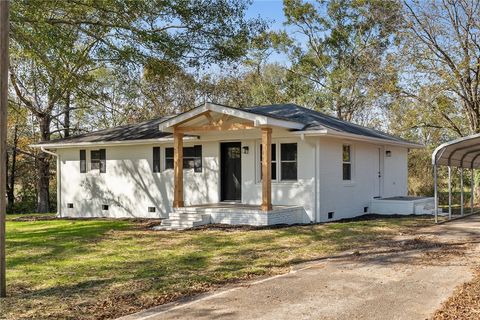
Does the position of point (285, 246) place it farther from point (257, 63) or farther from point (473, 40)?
point (257, 63)

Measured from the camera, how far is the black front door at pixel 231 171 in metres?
15.9

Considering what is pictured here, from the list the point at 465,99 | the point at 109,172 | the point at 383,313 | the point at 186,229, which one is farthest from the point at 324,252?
the point at 465,99

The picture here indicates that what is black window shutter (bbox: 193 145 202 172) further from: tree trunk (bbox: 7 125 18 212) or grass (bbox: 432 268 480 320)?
tree trunk (bbox: 7 125 18 212)

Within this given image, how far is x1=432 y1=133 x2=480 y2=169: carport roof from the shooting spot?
12.0 meters

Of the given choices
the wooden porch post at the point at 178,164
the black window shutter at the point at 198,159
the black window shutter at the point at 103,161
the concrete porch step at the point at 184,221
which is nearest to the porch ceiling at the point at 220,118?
the wooden porch post at the point at 178,164

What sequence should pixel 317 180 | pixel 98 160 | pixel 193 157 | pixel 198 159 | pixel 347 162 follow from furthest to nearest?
pixel 98 160, pixel 193 157, pixel 198 159, pixel 347 162, pixel 317 180

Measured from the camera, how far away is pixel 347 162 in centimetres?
1577

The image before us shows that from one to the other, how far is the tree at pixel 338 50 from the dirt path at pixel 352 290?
22.1 m

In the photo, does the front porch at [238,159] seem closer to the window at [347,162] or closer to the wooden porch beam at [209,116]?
the wooden porch beam at [209,116]

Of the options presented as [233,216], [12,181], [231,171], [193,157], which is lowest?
[233,216]

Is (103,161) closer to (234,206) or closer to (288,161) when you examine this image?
(234,206)

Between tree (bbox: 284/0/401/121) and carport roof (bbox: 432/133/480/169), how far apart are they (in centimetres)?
1341

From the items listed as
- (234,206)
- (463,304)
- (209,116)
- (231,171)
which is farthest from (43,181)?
(463,304)

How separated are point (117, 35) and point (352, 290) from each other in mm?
8778
